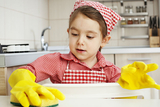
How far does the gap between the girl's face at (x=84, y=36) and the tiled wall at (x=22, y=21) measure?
0.85m

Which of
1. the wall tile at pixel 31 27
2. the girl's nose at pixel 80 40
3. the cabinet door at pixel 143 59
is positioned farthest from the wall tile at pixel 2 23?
the cabinet door at pixel 143 59

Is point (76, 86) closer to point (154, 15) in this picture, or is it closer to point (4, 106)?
point (4, 106)

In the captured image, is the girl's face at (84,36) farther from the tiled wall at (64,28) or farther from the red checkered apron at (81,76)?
the tiled wall at (64,28)

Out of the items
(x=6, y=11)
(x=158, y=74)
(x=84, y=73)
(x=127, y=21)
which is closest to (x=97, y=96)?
(x=84, y=73)

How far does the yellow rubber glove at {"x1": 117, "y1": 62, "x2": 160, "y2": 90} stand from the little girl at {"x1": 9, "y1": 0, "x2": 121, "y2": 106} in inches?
14.1

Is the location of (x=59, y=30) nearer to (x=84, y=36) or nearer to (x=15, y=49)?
(x=15, y=49)

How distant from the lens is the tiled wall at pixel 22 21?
1645mm

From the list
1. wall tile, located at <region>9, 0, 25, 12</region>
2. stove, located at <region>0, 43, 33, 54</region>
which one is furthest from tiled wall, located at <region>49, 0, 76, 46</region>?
stove, located at <region>0, 43, 33, 54</region>

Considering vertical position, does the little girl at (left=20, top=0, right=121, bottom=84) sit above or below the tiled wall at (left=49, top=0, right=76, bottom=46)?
below

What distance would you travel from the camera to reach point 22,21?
1.93m

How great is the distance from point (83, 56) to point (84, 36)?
11 centimetres

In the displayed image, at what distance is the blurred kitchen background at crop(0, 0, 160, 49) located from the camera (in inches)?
73.1

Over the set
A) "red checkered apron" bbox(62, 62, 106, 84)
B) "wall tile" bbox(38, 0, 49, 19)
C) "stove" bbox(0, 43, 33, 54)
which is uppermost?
"wall tile" bbox(38, 0, 49, 19)

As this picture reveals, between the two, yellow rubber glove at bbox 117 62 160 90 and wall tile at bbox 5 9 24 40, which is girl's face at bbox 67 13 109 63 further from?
wall tile at bbox 5 9 24 40
